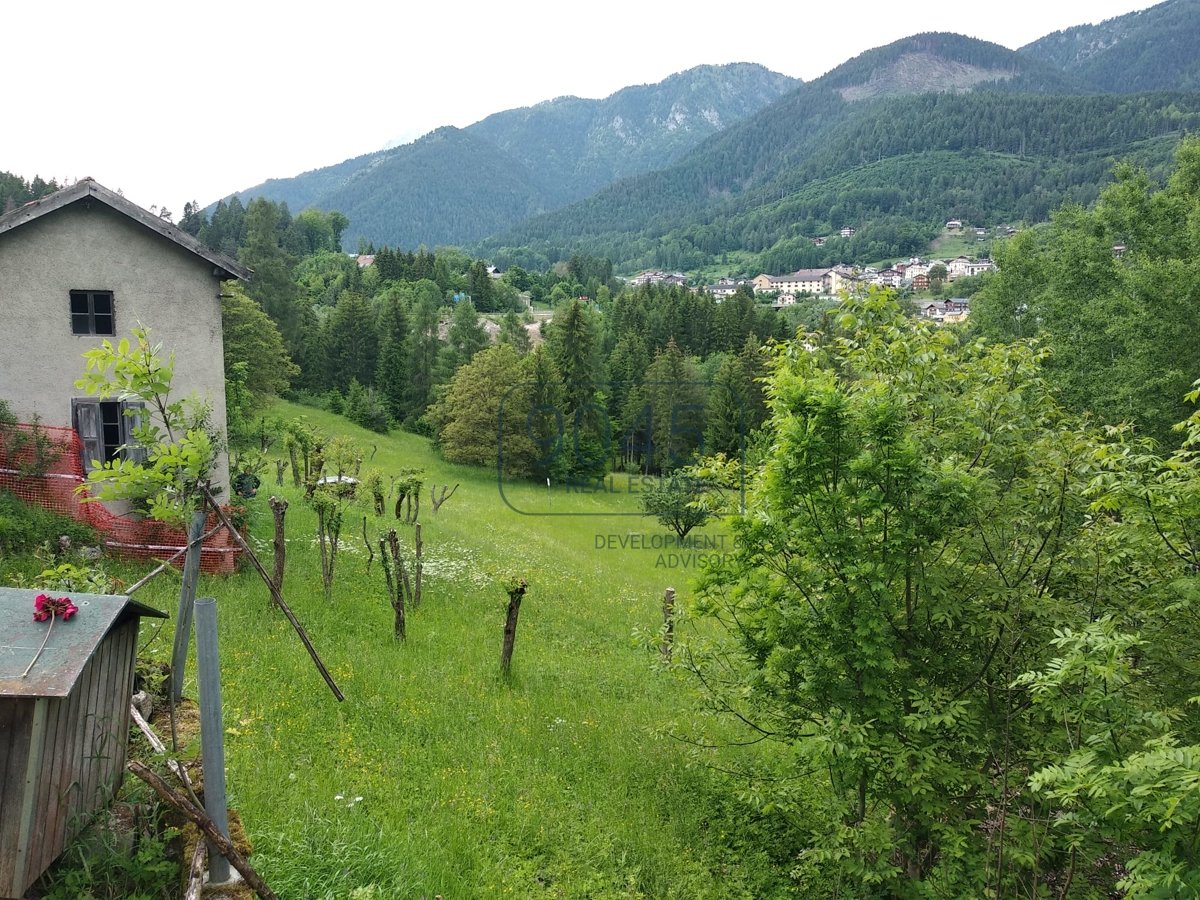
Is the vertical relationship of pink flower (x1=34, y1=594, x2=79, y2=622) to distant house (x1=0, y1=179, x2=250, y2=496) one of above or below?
below

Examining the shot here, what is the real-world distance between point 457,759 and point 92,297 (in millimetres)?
12766

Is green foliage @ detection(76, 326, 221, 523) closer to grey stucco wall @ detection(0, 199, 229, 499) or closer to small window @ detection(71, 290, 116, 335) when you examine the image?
grey stucco wall @ detection(0, 199, 229, 499)

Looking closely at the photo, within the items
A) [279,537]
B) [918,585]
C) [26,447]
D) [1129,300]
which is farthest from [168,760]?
[1129,300]

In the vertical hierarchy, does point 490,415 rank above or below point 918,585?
above

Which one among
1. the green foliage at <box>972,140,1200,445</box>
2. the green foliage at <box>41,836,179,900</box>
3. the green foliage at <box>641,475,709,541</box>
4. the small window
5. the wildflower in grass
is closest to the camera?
the wildflower in grass

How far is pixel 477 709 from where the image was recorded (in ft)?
35.4

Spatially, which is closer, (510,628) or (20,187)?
(510,628)

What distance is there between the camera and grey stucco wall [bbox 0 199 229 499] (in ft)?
46.5

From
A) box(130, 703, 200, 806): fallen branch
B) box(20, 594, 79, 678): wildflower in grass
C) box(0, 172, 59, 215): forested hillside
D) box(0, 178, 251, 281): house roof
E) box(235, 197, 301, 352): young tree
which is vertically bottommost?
box(130, 703, 200, 806): fallen branch

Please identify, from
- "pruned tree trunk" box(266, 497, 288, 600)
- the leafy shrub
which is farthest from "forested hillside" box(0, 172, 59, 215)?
"pruned tree trunk" box(266, 497, 288, 600)

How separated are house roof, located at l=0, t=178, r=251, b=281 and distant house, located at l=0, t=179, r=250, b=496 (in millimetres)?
21

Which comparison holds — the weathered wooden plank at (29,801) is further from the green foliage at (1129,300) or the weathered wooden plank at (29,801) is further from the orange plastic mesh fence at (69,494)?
the green foliage at (1129,300)

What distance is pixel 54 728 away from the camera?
4.90 m

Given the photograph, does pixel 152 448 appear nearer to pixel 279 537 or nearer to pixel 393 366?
pixel 279 537
